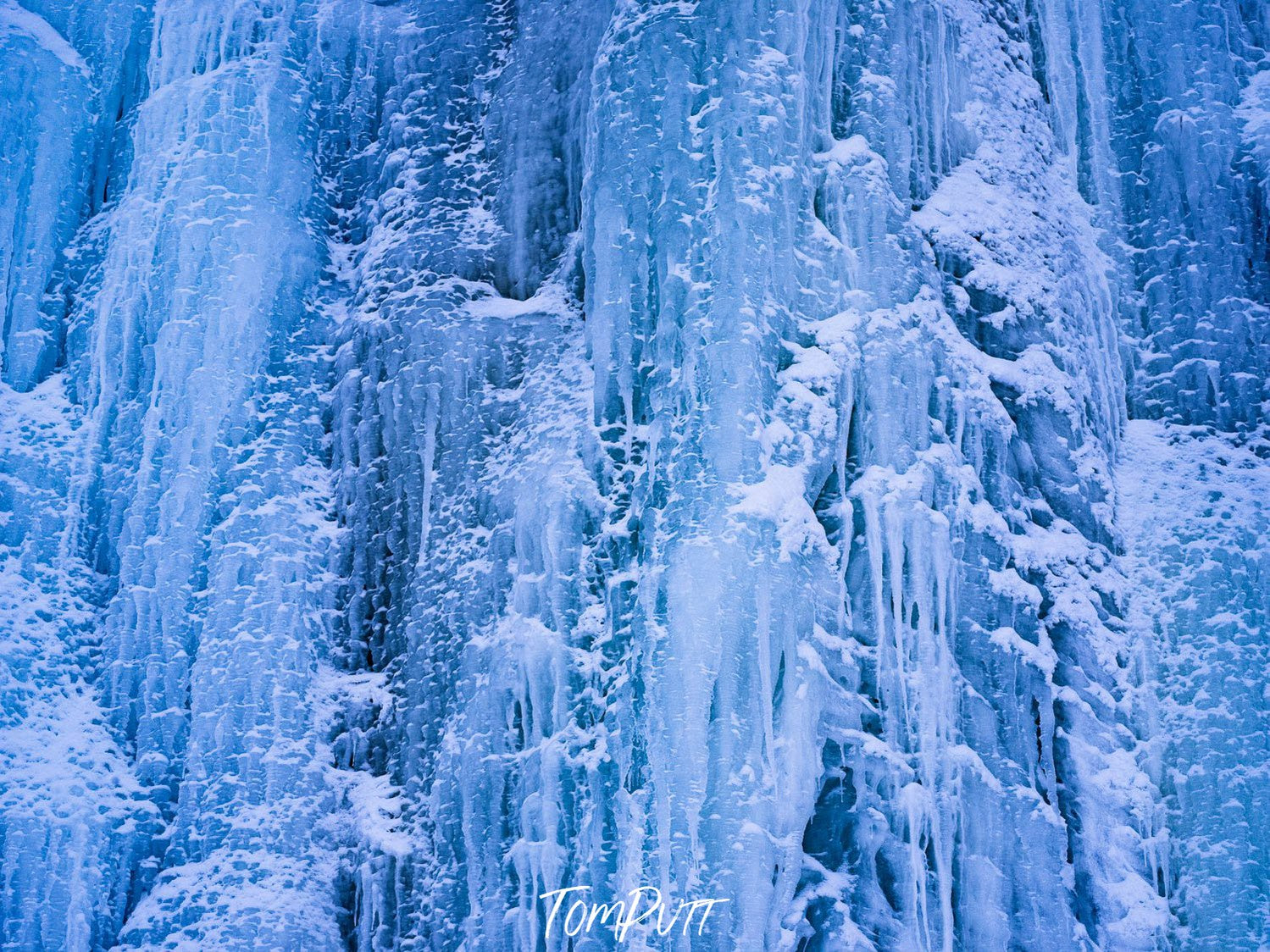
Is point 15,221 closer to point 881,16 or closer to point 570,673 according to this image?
point 570,673

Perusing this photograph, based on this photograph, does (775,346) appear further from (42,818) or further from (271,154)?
(42,818)

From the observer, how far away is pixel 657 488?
6.64m

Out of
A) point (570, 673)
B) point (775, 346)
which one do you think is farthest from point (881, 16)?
point (570, 673)

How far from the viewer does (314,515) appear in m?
7.72

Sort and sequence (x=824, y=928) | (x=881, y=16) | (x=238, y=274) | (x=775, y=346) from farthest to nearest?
(x=238, y=274) → (x=881, y=16) → (x=775, y=346) → (x=824, y=928)

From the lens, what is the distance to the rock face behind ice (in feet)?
21.0

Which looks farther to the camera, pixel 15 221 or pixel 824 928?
pixel 15 221

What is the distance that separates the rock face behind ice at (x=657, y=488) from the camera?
21.0 feet

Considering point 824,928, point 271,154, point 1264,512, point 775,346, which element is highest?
point 271,154

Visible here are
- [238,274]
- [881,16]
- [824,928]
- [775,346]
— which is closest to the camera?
[824,928]

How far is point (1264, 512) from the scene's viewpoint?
Result: 7.05 m

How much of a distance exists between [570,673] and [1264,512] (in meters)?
3.49

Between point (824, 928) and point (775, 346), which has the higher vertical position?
point (775, 346)

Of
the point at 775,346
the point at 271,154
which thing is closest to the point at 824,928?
the point at 775,346
